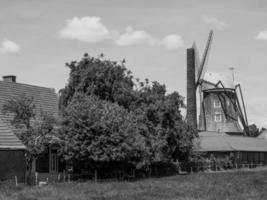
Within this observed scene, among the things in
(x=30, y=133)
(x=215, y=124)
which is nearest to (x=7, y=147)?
(x=30, y=133)

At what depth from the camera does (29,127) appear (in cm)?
4191

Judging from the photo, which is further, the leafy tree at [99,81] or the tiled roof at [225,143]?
the tiled roof at [225,143]

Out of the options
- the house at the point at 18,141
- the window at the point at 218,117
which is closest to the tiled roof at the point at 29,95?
the house at the point at 18,141

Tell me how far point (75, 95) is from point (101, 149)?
6.17m

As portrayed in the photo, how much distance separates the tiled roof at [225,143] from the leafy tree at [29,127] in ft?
109

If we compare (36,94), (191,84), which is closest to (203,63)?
(191,84)

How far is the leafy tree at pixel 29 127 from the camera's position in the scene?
1597 inches

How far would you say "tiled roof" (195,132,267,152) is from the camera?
7419 cm

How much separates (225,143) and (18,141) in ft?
136

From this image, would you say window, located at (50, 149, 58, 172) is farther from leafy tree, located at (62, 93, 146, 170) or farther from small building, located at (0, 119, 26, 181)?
small building, located at (0, 119, 26, 181)

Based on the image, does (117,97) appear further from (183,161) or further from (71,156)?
(183,161)

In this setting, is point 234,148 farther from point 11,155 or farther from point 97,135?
point 11,155

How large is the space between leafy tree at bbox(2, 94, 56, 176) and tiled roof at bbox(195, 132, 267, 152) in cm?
3335

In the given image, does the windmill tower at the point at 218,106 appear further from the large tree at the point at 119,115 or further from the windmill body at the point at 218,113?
the large tree at the point at 119,115
